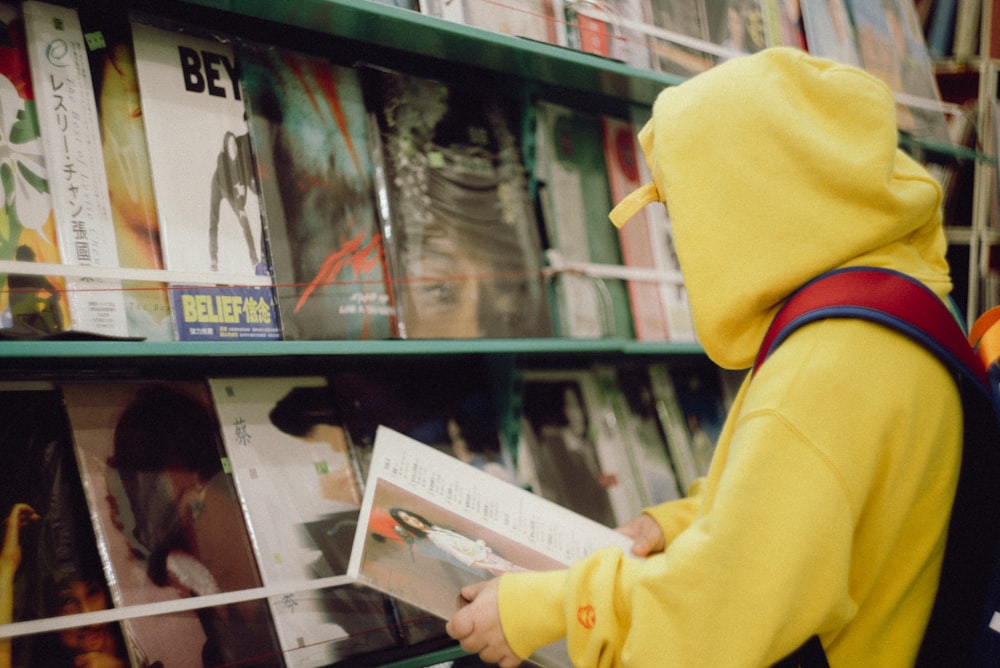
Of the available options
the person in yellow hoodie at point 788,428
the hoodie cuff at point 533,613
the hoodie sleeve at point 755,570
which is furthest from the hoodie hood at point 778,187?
the hoodie cuff at point 533,613

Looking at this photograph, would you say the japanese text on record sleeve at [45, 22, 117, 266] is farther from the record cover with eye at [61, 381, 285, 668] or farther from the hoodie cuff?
the hoodie cuff

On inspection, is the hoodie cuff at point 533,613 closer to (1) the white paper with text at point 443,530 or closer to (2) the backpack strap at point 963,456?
(1) the white paper with text at point 443,530

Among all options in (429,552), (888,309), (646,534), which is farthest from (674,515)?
(888,309)

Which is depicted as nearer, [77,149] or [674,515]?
[77,149]

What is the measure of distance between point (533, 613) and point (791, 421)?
1.32 feet

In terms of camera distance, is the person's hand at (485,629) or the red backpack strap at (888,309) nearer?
the red backpack strap at (888,309)

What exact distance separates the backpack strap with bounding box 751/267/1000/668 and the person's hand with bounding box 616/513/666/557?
50 centimetres

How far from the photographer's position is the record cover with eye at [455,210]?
1402mm

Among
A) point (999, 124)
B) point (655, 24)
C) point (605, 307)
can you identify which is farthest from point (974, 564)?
point (999, 124)

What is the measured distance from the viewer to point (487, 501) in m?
1.14

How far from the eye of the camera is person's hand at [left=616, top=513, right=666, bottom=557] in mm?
1330

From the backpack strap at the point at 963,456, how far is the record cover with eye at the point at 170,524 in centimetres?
85

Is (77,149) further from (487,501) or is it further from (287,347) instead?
(487,501)

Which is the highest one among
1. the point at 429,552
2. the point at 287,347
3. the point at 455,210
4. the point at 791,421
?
the point at 455,210
